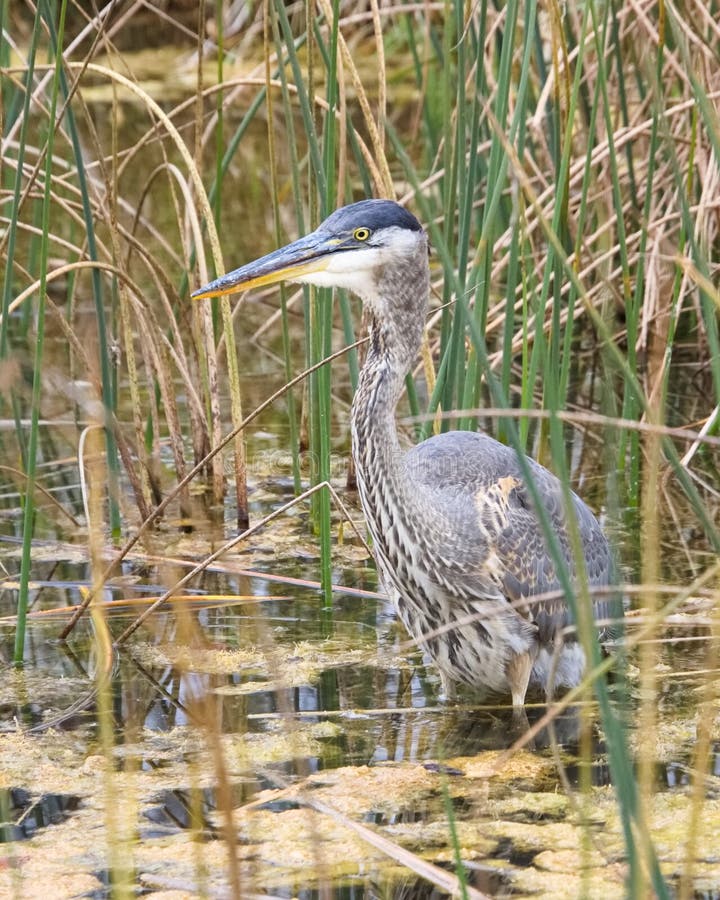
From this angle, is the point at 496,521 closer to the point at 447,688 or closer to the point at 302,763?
the point at 447,688

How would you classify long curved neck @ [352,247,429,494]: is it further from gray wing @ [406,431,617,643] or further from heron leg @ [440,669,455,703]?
heron leg @ [440,669,455,703]

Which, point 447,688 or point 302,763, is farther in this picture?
point 447,688

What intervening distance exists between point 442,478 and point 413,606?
0.34 m

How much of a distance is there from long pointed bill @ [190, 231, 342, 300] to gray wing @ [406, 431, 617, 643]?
1.86 ft

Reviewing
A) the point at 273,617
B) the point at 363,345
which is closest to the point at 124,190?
the point at 363,345

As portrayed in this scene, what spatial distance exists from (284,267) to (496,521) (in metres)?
0.81

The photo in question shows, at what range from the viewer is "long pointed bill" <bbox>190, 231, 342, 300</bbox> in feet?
11.2

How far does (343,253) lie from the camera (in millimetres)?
3441

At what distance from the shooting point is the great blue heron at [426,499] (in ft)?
11.3

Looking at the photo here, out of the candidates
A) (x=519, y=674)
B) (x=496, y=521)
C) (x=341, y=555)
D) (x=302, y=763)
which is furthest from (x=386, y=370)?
(x=302, y=763)

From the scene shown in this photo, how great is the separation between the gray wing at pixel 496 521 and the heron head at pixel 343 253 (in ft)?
1.68

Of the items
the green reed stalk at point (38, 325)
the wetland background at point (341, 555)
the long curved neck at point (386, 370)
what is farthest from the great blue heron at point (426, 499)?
the green reed stalk at point (38, 325)

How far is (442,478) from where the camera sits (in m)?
3.57

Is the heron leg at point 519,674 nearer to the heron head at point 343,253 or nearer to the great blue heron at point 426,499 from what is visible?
the great blue heron at point 426,499
